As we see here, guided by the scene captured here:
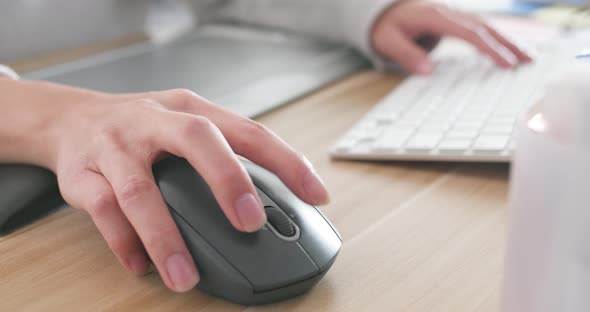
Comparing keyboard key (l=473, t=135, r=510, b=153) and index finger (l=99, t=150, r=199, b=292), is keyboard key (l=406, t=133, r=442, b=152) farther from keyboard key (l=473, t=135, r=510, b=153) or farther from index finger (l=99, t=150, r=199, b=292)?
index finger (l=99, t=150, r=199, b=292)

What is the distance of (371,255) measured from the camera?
42 cm

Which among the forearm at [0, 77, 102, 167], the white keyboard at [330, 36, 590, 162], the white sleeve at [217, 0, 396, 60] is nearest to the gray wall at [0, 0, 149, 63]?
the white sleeve at [217, 0, 396, 60]

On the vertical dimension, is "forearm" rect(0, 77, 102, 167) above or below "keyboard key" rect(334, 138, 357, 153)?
above

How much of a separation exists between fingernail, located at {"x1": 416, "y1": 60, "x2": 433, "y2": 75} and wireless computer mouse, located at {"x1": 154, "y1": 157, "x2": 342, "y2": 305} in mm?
414

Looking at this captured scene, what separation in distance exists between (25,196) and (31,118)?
2.9 inches

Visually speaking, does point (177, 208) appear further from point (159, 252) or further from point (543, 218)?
point (543, 218)

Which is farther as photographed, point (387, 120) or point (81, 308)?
point (387, 120)

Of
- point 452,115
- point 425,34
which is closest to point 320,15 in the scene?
point 425,34

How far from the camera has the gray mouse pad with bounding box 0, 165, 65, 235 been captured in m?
0.47

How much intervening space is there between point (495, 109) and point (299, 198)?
280 mm

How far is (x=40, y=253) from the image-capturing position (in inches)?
17.3

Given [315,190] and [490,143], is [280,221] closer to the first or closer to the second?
[315,190]

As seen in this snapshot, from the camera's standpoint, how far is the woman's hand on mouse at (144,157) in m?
0.36

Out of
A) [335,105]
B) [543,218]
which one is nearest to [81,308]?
[543,218]
